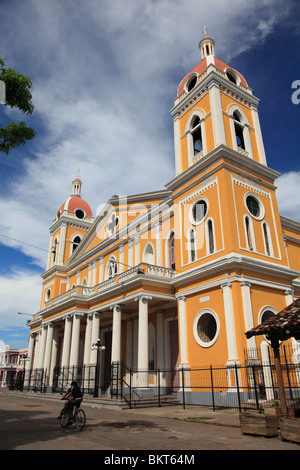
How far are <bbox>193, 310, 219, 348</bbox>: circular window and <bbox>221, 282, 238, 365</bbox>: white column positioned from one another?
140 cm

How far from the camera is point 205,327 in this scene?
17.4 m

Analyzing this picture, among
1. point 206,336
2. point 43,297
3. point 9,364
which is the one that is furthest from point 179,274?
point 9,364

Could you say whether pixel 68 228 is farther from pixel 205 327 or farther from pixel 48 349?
pixel 205 327

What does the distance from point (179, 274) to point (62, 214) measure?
22.9 meters

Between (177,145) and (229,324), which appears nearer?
(229,324)

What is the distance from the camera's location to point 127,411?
14.2 m

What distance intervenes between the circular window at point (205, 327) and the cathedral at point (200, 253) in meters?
0.05

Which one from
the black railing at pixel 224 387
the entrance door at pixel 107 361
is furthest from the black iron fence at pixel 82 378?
the black railing at pixel 224 387

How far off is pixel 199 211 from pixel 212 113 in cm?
566

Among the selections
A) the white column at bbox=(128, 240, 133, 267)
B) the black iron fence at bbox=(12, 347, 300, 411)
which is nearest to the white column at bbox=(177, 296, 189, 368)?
the black iron fence at bbox=(12, 347, 300, 411)

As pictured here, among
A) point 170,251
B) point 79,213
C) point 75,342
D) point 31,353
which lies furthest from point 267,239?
point 31,353

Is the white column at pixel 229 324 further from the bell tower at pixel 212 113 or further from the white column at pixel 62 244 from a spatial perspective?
the white column at pixel 62 244

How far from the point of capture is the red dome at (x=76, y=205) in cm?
3940
